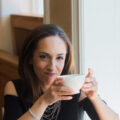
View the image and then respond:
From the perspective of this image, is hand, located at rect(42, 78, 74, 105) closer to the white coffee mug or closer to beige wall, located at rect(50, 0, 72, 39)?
the white coffee mug

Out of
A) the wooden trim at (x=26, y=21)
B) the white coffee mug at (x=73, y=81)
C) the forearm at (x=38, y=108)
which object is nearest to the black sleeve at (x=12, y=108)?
the forearm at (x=38, y=108)

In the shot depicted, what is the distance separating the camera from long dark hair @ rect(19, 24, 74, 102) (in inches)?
52.5

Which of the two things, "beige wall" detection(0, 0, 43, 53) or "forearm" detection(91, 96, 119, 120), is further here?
"beige wall" detection(0, 0, 43, 53)

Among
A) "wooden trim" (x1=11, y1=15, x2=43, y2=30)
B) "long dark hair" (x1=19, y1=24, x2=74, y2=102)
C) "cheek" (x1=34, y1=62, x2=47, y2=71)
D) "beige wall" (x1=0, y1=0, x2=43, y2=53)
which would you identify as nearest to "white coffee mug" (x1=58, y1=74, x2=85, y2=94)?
"cheek" (x1=34, y1=62, x2=47, y2=71)

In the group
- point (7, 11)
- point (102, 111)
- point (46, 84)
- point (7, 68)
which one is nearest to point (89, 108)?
point (102, 111)

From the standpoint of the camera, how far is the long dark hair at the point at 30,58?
1333 millimetres

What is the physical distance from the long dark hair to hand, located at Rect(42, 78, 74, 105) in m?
0.23

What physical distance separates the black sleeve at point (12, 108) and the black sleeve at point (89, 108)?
0.29 m

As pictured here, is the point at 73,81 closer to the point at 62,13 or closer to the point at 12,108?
the point at 12,108

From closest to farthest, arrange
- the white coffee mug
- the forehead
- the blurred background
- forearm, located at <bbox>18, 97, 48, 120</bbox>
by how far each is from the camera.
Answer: the white coffee mug → forearm, located at <bbox>18, 97, 48, 120</bbox> → the forehead → the blurred background

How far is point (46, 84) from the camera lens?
1365 millimetres

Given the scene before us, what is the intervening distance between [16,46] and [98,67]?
4.87 ft

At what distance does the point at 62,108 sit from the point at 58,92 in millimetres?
336

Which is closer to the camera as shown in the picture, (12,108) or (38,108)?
(38,108)
